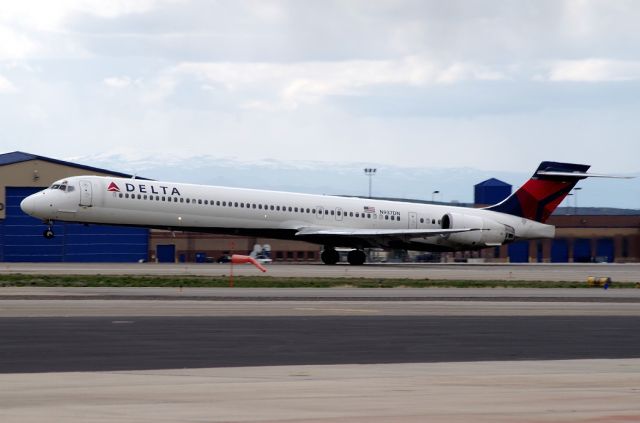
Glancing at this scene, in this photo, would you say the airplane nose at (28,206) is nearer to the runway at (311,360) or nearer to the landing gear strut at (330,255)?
the landing gear strut at (330,255)

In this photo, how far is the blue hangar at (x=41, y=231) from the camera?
78.4m

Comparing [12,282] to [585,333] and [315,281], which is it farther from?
[585,333]

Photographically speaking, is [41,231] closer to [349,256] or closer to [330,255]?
[330,255]

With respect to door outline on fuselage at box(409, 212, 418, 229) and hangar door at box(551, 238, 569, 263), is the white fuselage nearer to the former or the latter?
door outline on fuselage at box(409, 212, 418, 229)

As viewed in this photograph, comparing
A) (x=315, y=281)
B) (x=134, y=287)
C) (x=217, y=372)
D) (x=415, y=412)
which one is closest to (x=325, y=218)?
(x=315, y=281)

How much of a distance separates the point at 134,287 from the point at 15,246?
41.0 metres

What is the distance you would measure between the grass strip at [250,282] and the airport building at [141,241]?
86.5 ft

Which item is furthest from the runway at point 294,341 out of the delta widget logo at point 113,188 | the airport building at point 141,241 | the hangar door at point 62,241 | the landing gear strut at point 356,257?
the hangar door at point 62,241

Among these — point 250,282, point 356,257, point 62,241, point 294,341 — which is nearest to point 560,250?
point 356,257

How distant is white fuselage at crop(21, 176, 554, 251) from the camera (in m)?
59.1

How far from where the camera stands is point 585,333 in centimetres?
2636

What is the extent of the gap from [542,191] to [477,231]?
5.15m

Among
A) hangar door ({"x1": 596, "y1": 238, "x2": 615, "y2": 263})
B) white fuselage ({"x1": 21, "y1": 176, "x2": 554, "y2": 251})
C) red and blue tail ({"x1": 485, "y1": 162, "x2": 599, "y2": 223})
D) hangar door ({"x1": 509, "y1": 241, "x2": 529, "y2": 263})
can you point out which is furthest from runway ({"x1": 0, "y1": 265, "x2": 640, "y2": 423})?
hangar door ({"x1": 509, "y1": 241, "x2": 529, "y2": 263})

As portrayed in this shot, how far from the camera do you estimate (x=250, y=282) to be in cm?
4503
